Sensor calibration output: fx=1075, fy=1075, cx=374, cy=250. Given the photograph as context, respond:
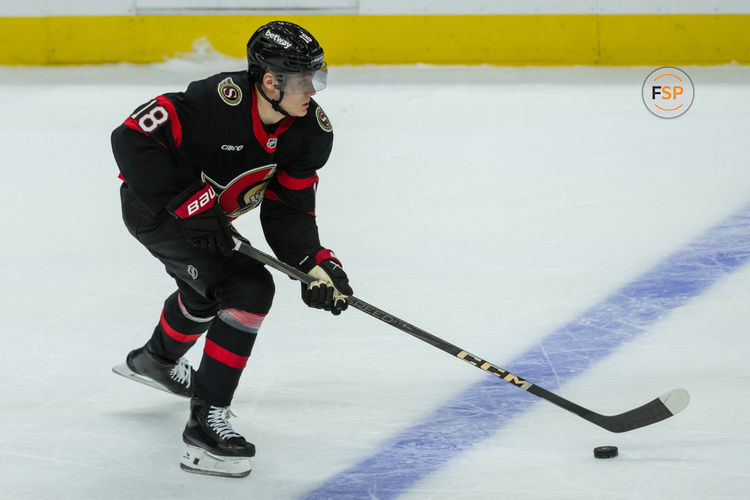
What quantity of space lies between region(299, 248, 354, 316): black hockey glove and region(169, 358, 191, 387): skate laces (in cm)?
44

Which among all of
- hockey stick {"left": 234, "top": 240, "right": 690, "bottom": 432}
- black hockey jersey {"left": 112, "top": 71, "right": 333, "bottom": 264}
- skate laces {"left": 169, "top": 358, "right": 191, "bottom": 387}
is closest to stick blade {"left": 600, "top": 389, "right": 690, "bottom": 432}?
hockey stick {"left": 234, "top": 240, "right": 690, "bottom": 432}

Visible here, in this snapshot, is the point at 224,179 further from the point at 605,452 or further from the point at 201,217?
the point at 605,452

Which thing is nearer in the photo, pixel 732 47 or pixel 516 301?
pixel 516 301

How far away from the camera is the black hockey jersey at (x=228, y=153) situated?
231 cm

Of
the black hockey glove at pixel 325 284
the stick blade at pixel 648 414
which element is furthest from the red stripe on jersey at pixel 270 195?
the stick blade at pixel 648 414

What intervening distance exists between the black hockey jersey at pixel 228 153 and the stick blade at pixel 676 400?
0.88m

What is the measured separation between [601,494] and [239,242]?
0.94 m

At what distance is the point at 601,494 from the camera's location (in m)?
2.16

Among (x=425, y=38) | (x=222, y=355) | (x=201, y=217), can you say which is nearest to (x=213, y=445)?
(x=222, y=355)

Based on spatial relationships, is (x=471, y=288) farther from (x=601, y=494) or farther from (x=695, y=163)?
(x=695, y=163)

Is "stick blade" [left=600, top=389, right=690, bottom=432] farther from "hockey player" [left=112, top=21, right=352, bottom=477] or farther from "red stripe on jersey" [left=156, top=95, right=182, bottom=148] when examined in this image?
"red stripe on jersey" [left=156, top=95, right=182, bottom=148]

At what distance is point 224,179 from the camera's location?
243 cm

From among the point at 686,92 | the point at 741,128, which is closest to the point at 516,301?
the point at 741,128

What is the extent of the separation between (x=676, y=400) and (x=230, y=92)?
1204 millimetres
